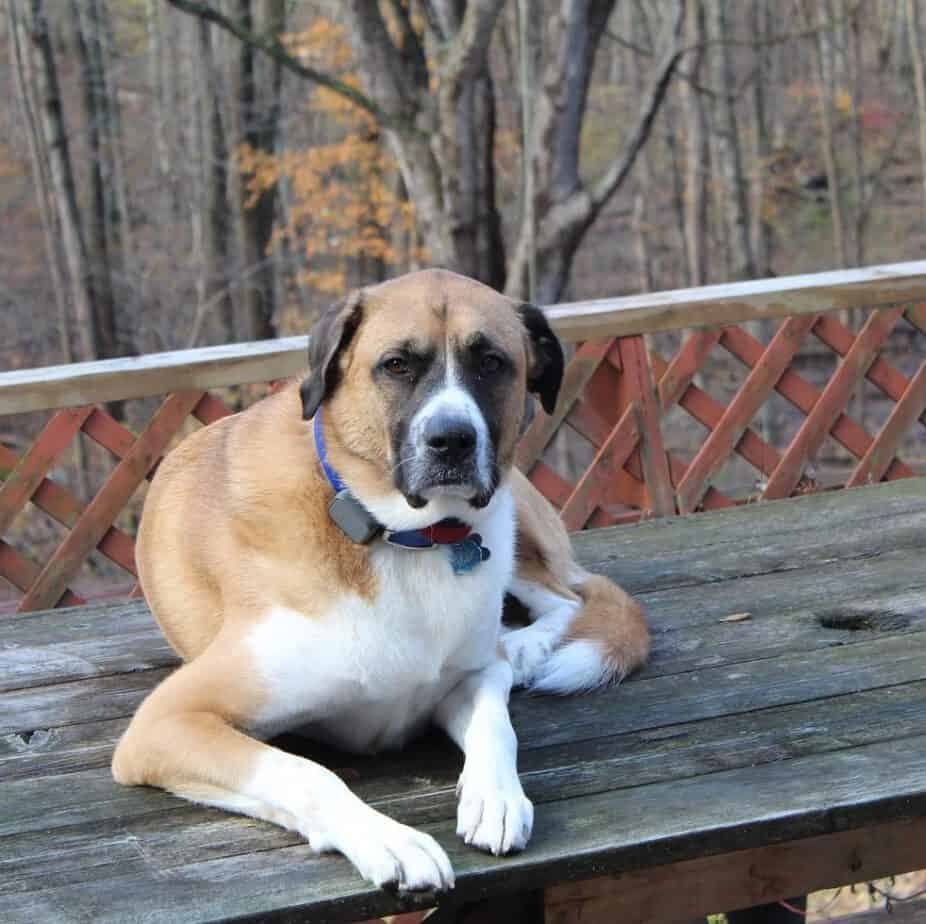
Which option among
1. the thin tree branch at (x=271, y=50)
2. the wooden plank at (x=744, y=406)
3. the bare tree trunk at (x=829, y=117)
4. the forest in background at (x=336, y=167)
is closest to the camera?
the wooden plank at (x=744, y=406)

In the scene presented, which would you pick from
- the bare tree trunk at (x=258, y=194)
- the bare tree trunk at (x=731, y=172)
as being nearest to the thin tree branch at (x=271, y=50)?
the bare tree trunk at (x=258, y=194)

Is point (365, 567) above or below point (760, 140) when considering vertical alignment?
above

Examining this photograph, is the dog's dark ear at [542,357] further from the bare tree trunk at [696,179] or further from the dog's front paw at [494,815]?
the bare tree trunk at [696,179]

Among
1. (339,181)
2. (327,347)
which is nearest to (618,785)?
(327,347)

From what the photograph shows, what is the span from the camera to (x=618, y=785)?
84.9 inches

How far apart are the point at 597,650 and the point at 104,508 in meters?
1.66

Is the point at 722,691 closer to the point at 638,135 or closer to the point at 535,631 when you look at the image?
the point at 535,631

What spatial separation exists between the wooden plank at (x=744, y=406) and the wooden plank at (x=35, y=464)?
179cm

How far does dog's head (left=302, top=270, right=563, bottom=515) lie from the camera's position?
2.20 meters

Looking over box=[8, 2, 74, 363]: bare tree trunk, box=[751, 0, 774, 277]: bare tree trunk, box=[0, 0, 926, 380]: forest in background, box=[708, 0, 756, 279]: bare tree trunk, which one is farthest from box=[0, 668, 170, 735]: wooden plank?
box=[751, 0, 774, 277]: bare tree trunk

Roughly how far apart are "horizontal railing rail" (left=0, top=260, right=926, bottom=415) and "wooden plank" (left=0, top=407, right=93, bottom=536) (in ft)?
0.29

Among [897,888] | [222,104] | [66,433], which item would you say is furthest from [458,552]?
[222,104]

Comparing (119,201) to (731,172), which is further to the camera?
(119,201)

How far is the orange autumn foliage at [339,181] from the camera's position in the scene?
1165 cm
